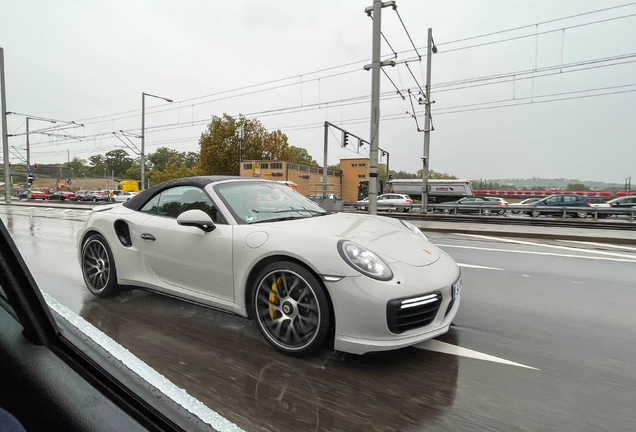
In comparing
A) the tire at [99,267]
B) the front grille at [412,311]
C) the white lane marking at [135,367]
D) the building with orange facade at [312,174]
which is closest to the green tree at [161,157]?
the building with orange facade at [312,174]

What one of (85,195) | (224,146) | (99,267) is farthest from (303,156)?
(99,267)

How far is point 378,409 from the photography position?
2.04 meters

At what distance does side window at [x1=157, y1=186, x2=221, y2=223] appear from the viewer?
3237 mm

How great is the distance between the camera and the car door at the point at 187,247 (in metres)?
2.95

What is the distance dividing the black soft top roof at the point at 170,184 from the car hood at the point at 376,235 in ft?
3.10

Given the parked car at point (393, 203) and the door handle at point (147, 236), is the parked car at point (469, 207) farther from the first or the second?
the door handle at point (147, 236)

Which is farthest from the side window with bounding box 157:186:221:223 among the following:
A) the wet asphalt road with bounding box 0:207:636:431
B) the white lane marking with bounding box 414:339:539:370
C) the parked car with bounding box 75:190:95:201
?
the parked car with bounding box 75:190:95:201

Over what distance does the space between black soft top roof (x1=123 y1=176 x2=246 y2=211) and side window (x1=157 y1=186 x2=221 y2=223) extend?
6 cm

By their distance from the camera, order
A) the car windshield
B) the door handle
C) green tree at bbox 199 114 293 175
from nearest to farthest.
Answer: the car windshield
the door handle
green tree at bbox 199 114 293 175

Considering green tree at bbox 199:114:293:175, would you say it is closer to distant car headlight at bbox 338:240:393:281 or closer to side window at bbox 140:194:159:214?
side window at bbox 140:194:159:214

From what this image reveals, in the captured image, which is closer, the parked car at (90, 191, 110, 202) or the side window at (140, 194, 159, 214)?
the side window at (140, 194, 159, 214)

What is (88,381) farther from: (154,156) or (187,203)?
(154,156)

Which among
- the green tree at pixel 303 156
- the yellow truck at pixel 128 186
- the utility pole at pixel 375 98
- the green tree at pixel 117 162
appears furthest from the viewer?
the green tree at pixel 117 162

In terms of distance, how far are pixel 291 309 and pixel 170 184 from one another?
6.60ft
